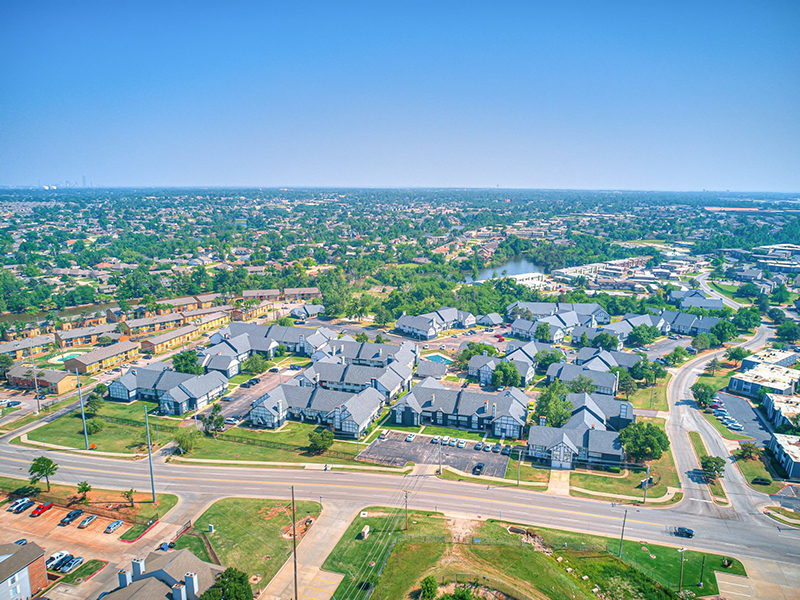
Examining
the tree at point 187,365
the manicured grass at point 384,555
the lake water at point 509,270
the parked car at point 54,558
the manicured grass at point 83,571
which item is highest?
the tree at point 187,365

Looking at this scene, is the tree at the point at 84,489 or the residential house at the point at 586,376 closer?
the tree at the point at 84,489

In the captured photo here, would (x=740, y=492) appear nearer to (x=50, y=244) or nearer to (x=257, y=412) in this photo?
(x=257, y=412)

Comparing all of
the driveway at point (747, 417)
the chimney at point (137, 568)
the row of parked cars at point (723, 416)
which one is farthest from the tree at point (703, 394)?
the chimney at point (137, 568)

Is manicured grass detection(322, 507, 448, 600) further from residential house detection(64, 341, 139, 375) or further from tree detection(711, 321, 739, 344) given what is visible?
tree detection(711, 321, 739, 344)

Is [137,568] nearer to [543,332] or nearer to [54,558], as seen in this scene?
[54,558]

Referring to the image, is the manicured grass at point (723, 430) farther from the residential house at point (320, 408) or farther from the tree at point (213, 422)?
the tree at point (213, 422)

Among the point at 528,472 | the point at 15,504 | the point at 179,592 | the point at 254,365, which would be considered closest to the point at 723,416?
the point at 528,472
